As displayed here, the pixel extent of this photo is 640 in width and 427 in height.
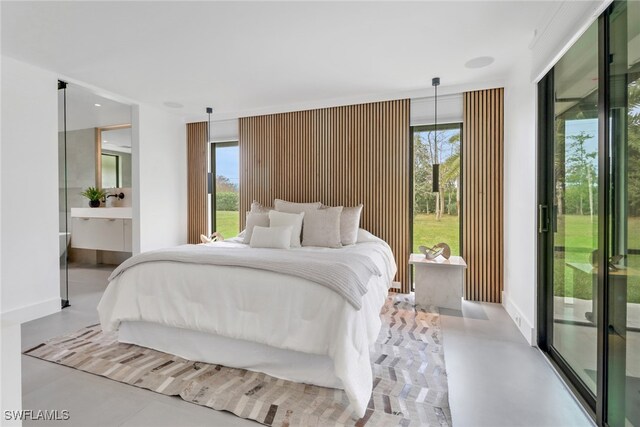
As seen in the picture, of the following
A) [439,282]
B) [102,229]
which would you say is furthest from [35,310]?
[439,282]

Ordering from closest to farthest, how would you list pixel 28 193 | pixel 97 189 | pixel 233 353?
pixel 233 353 < pixel 28 193 < pixel 97 189

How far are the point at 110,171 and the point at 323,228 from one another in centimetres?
469

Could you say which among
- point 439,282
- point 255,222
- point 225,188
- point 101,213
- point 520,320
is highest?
point 225,188

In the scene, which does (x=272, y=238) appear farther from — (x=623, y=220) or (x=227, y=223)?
(x=623, y=220)

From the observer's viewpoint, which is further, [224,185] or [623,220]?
[224,185]

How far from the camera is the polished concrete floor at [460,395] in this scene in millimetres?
1688

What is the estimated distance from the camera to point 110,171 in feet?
19.3

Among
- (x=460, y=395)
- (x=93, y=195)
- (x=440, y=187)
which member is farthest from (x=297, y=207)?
(x=93, y=195)

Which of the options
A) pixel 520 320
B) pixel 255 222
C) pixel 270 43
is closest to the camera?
pixel 270 43

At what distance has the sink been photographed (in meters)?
5.10

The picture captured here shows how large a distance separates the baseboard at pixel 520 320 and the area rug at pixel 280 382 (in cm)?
71

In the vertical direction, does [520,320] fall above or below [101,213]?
below

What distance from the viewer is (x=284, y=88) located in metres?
3.80

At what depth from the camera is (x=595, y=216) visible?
1740mm
